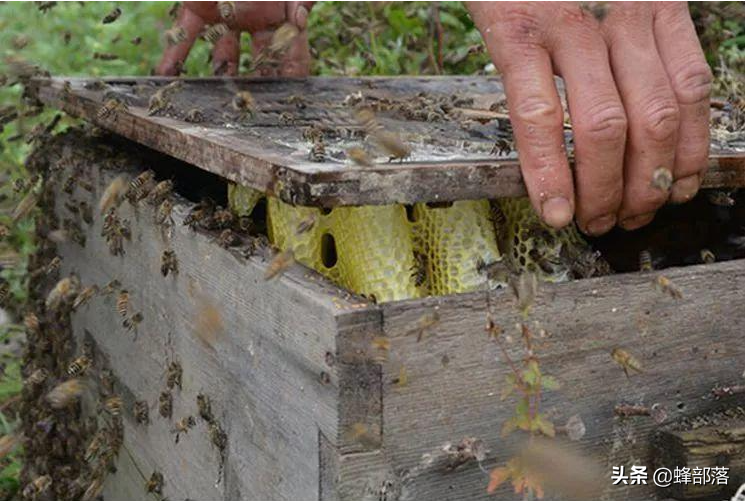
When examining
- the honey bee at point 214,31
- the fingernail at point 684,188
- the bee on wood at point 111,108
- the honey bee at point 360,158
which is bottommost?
the fingernail at point 684,188

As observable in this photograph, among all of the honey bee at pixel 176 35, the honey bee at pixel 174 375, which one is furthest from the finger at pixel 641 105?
the honey bee at pixel 176 35

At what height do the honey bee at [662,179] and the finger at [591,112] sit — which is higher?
the finger at [591,112]

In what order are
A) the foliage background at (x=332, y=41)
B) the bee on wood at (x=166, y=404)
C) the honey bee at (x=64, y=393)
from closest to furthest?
the bee on wood at (x=166, y=404), the honey bee at (x=64, y=393), the foliage background at (x=332, y=41)

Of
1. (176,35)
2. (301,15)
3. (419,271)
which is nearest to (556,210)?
(419,271)

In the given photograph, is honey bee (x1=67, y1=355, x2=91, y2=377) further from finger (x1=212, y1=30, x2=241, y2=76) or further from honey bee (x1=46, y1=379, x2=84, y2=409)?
finger (x1=212, y1=30, x2=241, y2=76)

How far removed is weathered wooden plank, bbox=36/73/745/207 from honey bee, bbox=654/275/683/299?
26 centimetres

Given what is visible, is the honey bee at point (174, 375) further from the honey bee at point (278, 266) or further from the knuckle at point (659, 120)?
the knuckle at point (659, 120)

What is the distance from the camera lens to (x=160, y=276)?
2225 mm

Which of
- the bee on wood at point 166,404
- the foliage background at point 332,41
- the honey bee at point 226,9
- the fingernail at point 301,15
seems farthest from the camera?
the foliage background at point 332,41

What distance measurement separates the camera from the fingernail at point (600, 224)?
175 centimetres

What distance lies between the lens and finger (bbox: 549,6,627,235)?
1.64 metres

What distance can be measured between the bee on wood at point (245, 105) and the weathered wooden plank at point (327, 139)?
2 centimetres

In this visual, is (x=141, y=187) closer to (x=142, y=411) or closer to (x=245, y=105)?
(x=245, y=105)

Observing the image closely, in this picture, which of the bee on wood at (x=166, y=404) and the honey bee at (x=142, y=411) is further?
the honey bee at (x=142, y=411)
